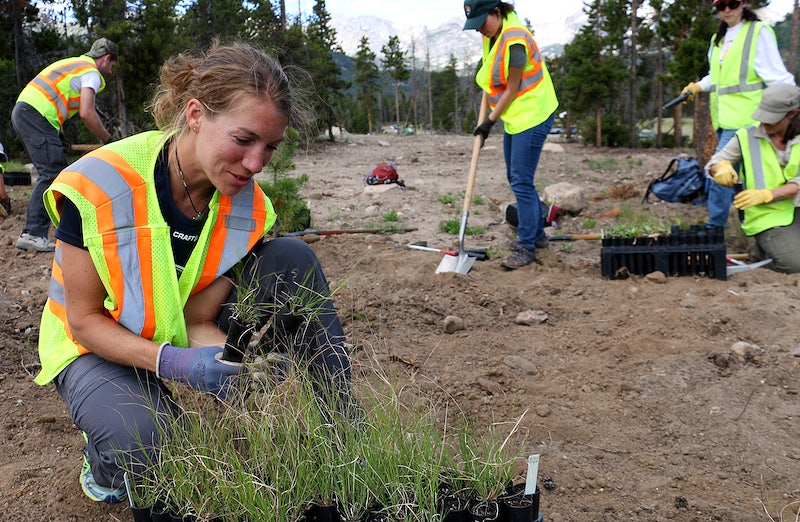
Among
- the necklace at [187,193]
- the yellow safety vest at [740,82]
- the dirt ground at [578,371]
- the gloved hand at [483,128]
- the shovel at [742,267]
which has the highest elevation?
the yellow safety vest at [740,82]

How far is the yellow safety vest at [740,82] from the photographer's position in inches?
190

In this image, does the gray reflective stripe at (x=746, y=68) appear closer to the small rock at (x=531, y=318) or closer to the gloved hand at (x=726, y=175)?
the gloved hand at (x=726, y=175)

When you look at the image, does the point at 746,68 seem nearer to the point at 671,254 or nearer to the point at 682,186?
the point at 671,254

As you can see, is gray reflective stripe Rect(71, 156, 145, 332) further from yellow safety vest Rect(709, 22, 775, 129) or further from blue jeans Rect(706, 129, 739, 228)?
yellow safety vest Rect(709, 22, 775, 129)

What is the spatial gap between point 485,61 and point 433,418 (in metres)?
3.59

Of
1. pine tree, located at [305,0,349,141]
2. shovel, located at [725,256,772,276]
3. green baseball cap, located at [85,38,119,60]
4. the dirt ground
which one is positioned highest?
pine tree, located at [305,0,349,141]

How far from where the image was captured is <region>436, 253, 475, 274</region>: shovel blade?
4.50 m

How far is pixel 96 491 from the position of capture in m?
1.98

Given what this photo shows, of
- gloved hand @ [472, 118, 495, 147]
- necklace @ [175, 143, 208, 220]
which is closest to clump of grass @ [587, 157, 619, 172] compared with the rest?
gloved hand @ [472, 118, 495, 147]

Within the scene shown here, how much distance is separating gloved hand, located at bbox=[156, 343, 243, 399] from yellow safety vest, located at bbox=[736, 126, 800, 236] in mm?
3904

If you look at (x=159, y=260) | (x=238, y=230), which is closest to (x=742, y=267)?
(x=238, y=230)

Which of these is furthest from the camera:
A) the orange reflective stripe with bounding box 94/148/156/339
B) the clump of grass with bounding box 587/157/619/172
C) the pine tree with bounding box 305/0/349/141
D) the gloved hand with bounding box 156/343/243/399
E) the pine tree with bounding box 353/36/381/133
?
the pine tree with bounding box 353/36/381/133

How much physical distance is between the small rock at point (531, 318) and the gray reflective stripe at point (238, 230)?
6.15ft

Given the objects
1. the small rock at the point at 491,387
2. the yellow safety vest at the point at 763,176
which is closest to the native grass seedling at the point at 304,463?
the small rock at the point at 491,387
